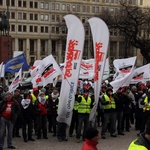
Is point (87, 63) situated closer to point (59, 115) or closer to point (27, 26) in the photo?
point (59, 115)

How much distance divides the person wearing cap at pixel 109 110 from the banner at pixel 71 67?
1.25 metres

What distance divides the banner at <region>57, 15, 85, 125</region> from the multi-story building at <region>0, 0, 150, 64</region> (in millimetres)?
75288

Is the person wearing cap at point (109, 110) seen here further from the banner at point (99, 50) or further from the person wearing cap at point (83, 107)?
the banner at point (99, 50)

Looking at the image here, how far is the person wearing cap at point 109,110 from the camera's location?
1080 centimetres

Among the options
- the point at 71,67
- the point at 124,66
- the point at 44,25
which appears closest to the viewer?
the point at 71,67

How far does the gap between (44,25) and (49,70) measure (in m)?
78.9

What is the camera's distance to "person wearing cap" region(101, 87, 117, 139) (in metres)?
10.8

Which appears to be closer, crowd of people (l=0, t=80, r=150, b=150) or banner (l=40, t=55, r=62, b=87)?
A: crowd of people (l=0, t=80, r=150, b=150)

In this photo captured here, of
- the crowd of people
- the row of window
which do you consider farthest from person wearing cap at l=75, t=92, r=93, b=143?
the row of window

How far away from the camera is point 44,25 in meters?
90.2

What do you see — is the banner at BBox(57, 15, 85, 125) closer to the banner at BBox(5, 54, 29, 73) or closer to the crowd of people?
the crowd of people

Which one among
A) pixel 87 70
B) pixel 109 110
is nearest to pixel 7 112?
pixel 109 110

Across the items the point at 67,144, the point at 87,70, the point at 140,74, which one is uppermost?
the point at 140,74

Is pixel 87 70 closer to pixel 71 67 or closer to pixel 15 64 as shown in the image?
pixel 15 64
